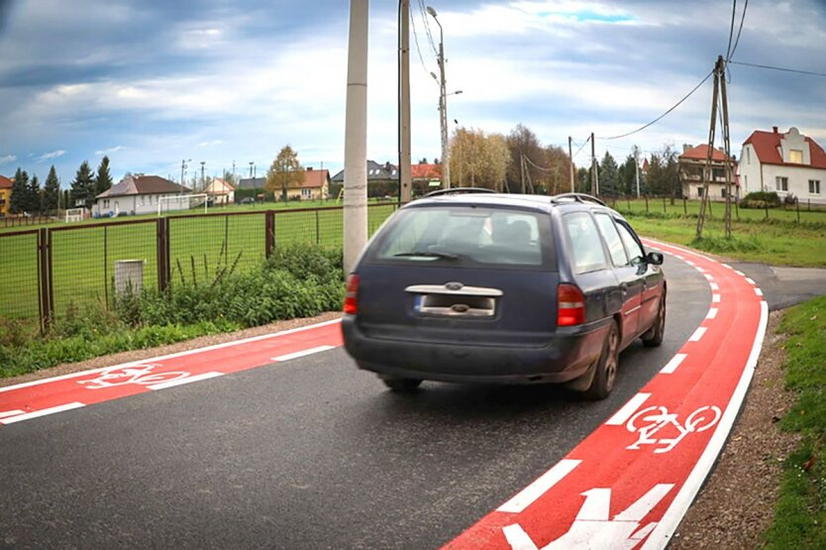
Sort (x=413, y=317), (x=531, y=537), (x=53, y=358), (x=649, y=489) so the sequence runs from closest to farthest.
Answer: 1. (x=531, y=537)
2. (x=649, y=489)
3. (x=413, y=317)
4. (x=53, y=358)

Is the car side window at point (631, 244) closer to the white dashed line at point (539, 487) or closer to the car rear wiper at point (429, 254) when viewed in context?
the car rear wiper at point (429, 254)

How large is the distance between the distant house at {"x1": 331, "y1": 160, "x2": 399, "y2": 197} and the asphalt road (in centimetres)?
8120

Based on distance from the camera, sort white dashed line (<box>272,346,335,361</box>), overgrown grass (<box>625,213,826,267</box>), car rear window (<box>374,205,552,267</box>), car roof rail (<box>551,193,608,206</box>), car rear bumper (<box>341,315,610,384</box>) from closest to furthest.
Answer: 1. car rear bumper (<box>341,315,610,384</box>)
2. car rear window (<box>374,205,552,267</box>)
3. car roof rail (<box>551,193,608,206</box>)
4. white dashed line (<box>272,346,335,361</box>)
5. overgrown grass (<box>625,213,826,267</box>)

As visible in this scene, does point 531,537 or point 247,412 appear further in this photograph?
point 247,412

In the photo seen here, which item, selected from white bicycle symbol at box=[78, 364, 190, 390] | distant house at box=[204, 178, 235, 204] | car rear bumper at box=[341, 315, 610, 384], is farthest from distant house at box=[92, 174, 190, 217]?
car rear bumper at box=[341, 315, 610, 384]

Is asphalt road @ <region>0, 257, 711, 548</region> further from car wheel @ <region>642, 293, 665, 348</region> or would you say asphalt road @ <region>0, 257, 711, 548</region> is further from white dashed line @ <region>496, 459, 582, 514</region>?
car wheel @ <region>642, 293, 665, 348</region>

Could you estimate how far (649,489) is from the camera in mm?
4930

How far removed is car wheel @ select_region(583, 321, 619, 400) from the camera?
7.06 m

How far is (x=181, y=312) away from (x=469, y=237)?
7.01 m

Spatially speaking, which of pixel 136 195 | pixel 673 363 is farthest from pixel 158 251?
pixel 136 195

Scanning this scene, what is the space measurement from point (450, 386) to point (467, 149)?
100m

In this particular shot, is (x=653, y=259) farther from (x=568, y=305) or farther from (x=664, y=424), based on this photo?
(x=568, y=305)

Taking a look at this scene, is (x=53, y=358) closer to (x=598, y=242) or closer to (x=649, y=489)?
(x=598, y=242)

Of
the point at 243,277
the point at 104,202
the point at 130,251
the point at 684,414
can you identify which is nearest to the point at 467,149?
the point at 104,202
